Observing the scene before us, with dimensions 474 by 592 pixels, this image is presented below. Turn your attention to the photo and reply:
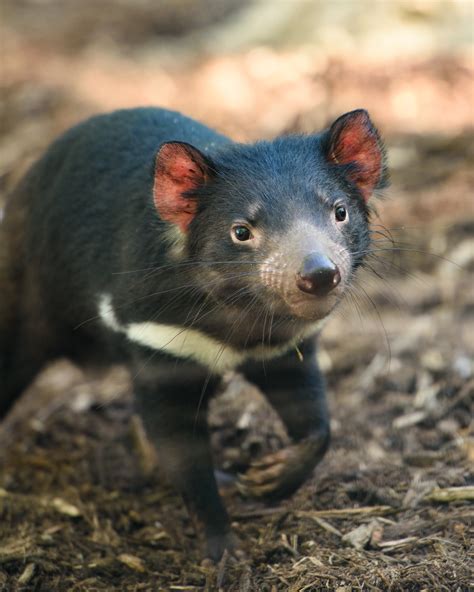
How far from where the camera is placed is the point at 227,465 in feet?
13.6

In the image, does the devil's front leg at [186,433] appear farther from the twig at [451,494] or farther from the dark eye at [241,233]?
the twig at [451,494]

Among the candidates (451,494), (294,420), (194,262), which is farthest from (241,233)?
(451,494)

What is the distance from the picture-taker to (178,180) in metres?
3.09

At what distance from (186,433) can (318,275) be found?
1039 mm

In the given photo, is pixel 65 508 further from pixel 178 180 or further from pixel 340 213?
pixel 340 213

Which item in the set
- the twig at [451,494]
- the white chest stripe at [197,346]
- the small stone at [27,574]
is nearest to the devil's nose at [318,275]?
the white chest stripe at [197,346]

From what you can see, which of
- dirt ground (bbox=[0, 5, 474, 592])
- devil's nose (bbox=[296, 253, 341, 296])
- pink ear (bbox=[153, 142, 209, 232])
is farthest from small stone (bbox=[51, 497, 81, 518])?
devil's nose (bbox=[296, 253, 341, 296])

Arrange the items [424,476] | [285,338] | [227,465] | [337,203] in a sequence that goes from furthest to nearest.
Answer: [227,465] < [424,476] < [285,338] < [337,203]

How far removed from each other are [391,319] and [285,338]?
2.13 meters

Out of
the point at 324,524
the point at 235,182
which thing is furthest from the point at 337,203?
the point at 324,524

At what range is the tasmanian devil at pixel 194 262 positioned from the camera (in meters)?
2.95

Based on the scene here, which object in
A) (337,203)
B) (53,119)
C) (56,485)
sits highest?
(53,119)

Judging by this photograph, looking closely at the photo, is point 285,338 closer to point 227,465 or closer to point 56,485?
point 227,465

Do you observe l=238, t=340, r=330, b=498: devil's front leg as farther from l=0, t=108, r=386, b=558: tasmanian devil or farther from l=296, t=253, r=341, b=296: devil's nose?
l=296, t=253, r=341, b=296: devil's nose
